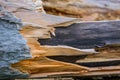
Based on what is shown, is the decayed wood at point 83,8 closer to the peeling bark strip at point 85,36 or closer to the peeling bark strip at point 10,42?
the peeling bark strip at point 85,36

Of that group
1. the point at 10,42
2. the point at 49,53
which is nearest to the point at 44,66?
the point at 49,53

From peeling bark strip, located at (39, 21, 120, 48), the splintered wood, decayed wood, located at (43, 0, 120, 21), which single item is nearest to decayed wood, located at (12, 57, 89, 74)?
the splintered wood

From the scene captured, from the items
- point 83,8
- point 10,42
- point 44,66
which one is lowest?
point 44,66

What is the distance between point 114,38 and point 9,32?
631 millimetres

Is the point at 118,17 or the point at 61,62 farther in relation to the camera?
the point at 118,17

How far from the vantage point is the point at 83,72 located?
176cm

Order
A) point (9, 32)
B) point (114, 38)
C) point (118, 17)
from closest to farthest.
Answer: point (9, 32)
point (114, 38)
point (118, 17)

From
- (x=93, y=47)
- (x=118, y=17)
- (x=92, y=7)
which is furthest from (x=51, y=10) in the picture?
(x=93, y=47)

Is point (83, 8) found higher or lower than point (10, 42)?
higher

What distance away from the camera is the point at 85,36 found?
1.73 m

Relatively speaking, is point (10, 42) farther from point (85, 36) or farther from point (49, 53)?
point (85, 36)

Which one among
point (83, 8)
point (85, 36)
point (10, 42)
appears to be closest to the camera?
point (10, 42)

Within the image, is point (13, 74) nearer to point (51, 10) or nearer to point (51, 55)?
point (51, 55)

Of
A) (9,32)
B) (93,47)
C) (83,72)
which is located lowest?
(83,72)
